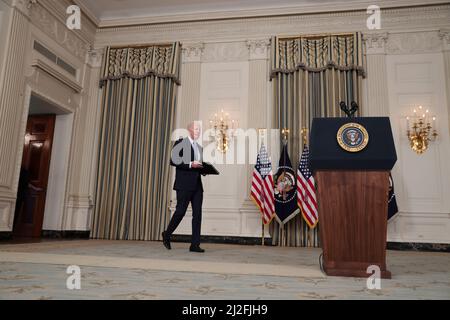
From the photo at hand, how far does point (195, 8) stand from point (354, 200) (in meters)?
6.01

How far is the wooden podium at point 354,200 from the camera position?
2236 millimetres

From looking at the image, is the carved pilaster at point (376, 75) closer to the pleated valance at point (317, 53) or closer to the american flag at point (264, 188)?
the pleated valance at point (317, 53)

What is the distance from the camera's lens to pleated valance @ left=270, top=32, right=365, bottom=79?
6.43 metres

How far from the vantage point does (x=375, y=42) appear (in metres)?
6.54

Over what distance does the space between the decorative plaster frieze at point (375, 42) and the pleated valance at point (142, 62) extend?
3.58 meters

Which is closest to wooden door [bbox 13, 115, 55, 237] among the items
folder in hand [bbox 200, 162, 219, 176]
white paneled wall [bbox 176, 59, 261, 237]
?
white paneled wall [bbox 176, 59, 261, 237]

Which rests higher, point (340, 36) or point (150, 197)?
point (340, 36)

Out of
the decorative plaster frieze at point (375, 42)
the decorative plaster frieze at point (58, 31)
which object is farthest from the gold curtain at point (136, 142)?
the decorative plaster frieze at point (375, 42)

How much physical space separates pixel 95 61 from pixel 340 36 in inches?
194

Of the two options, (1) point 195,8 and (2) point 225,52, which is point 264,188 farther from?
(1) point 195,8
